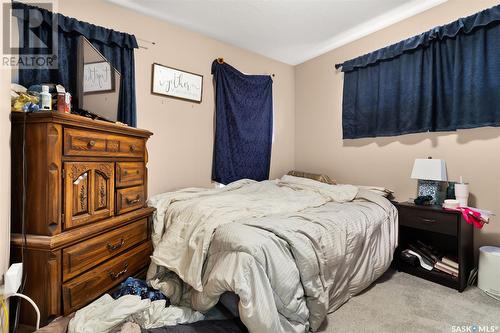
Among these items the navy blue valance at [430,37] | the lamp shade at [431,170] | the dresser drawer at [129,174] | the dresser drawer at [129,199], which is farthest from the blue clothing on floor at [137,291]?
the navy blue valance at [430,37]

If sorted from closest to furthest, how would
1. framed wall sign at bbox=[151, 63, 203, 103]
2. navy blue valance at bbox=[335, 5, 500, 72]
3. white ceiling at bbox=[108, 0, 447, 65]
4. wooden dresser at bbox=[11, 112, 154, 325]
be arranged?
1. wooden dresser at bbox=[11, 112, 154, 325]
2. navy blue valance at bbox=[335, 5, 500, 72]
3. white ceiling at bbox=[108, 0, 447, 65]
4. framed wall sign at bbox=[151, 63, 203, 103]

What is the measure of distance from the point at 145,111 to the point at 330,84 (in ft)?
7.73

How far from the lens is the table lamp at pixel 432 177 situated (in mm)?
2195

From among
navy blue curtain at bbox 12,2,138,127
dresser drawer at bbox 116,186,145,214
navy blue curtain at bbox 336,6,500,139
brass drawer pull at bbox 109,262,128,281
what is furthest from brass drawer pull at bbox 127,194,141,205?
navy blue curtain at bbox 336,6,500,139

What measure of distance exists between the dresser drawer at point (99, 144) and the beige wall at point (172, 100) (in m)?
0.86

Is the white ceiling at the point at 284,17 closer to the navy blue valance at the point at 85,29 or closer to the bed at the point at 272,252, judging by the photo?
the navy blue valance at the point at 85,29

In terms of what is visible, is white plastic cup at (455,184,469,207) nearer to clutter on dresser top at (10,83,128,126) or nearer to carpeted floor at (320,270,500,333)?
carpeted floor at (320,270,500,333)

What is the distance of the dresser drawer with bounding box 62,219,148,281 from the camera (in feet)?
4.18

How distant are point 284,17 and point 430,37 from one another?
141cm

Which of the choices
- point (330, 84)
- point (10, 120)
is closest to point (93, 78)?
point (10, 120)

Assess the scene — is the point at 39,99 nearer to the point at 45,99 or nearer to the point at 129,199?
the point at 45,99

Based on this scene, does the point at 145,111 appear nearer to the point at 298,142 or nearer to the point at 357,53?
the point at 298,142

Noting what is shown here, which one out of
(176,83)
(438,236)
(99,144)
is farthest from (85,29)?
(438,236)

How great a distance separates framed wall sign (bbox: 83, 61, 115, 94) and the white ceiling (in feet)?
3.16
